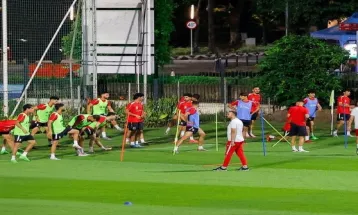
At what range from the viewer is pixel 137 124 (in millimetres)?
38781

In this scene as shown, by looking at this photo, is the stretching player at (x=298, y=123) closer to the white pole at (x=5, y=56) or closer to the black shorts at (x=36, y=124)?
the black shorts at (x=36, y=124)

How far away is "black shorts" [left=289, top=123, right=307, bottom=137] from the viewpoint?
3650 centimetres

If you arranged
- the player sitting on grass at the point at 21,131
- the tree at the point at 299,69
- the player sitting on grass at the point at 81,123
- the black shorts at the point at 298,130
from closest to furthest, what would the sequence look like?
the player sitting on grass at the point at 21,131 → the player sitting on grass at the point at 81,123 → the black shorts at the point at 298,130 → the tree at the point at 299,69

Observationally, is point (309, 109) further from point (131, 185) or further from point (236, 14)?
point (236, 14)

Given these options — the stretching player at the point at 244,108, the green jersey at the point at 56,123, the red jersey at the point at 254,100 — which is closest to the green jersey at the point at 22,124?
the green jersey at the point at 56,123

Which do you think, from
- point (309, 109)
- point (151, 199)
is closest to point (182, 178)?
point (151, 199)

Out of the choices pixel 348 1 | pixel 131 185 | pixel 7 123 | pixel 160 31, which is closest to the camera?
pixel 131 185

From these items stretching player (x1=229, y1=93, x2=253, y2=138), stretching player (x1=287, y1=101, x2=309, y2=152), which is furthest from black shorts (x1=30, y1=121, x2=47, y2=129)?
stretching player (x1=287, y1=101, x2=309, y2=152)

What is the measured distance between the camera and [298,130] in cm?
3659

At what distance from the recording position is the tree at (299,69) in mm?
47281

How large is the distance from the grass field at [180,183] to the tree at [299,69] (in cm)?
915

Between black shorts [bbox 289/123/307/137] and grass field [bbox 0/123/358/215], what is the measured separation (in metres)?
0.73

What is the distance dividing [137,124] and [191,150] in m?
2.36

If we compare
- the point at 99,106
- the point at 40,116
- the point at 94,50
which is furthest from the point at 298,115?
Answer: the point at 94,50
